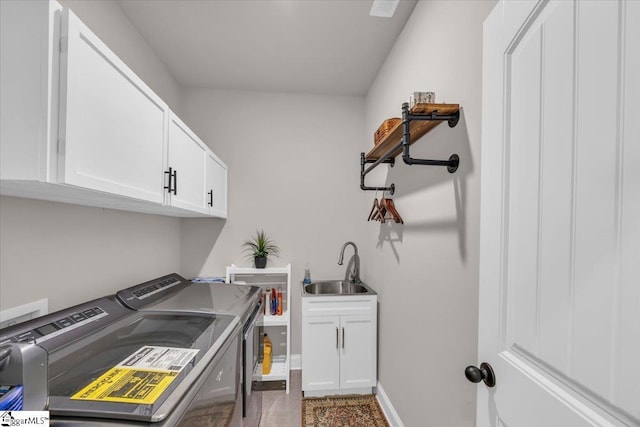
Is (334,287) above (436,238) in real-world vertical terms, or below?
below

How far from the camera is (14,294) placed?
1057 mm

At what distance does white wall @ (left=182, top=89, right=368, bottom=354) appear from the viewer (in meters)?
2.70

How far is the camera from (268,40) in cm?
201

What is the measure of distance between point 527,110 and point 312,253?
228 centimetres

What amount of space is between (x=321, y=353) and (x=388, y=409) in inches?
23.8

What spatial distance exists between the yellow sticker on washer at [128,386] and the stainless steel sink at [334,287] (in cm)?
170

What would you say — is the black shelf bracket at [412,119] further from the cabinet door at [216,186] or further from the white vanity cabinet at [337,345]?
the cabinet door at [216,186]

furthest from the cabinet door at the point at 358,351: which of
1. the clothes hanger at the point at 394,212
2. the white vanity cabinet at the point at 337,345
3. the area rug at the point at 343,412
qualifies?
the clothes hanger at the point at 394,212

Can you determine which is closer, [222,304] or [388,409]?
[222,304]

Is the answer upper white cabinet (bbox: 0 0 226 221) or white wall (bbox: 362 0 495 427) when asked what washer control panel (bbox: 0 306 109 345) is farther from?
white wall (bbox: 362 0 495 427)

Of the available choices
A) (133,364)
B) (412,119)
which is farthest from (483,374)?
(133,364)

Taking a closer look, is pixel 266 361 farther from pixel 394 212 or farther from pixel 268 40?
pixel 268 40

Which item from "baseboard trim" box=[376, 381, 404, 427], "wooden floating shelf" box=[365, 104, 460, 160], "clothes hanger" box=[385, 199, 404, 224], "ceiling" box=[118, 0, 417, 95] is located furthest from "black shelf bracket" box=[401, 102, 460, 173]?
"baseboard trim" box=[376, 381, 404, 427]

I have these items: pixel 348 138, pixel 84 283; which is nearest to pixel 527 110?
pixel 84 283
